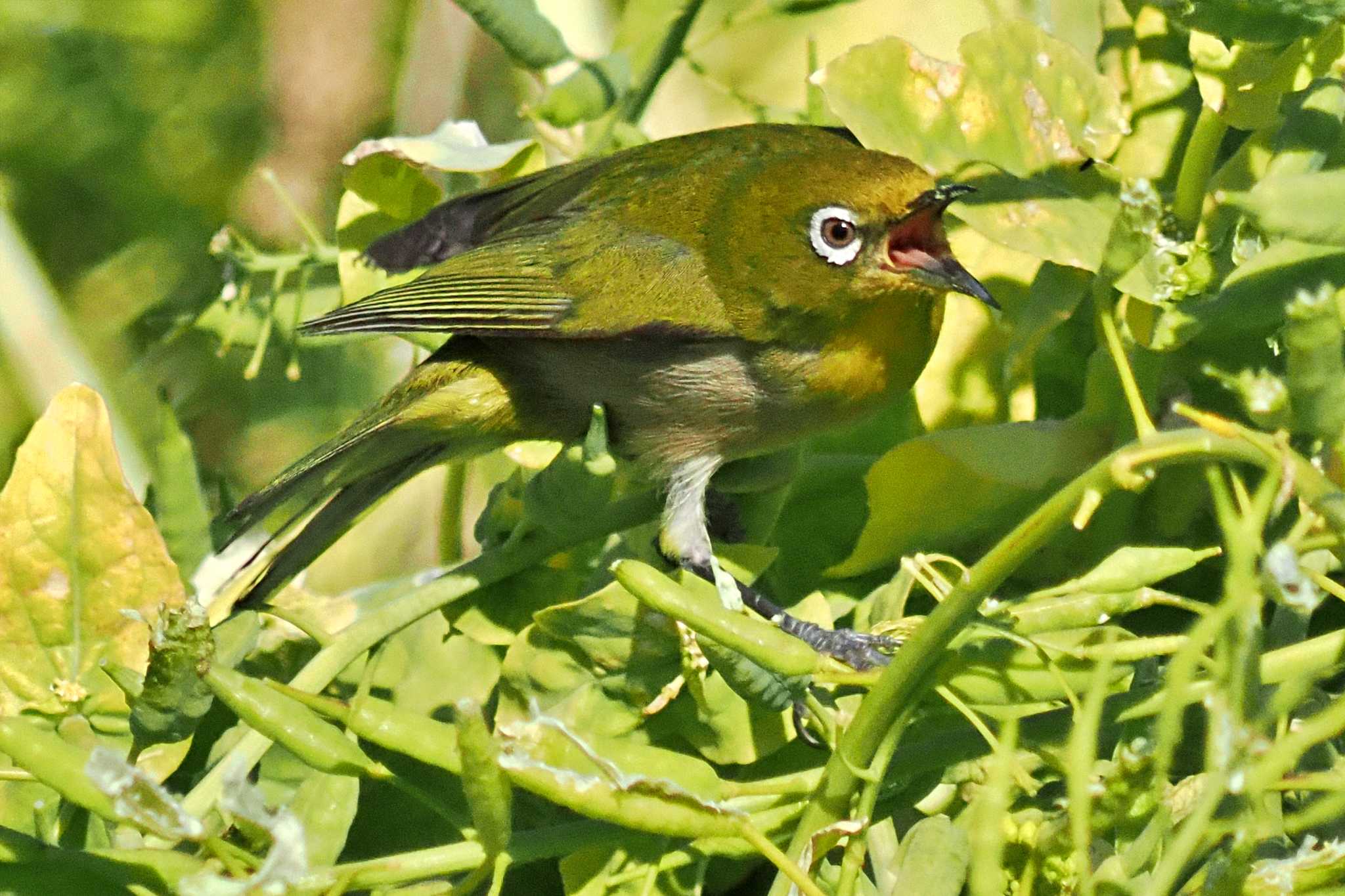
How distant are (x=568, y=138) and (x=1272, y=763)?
4.63 feet

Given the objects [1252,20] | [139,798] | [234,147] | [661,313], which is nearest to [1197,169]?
[1252,20]

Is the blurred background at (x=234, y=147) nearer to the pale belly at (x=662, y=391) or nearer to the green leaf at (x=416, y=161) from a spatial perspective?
the green leaf at (x=416, y=161)

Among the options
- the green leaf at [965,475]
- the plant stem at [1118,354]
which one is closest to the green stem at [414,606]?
the green leaf at [965,475]

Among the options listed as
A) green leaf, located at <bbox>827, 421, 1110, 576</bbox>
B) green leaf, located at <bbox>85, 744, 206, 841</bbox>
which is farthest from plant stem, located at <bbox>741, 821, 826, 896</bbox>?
green leaf, located at <bbox>827, 421, 1110, 576</bbox>

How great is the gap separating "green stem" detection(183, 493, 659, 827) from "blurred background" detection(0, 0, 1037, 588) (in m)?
0.40

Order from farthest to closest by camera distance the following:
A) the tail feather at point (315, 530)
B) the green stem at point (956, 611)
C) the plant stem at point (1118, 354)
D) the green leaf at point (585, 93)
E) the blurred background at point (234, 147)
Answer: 1. the blurred background at point (234, 147)
2. the green leaf at point (585, 93)
3. the tail feather at point (315, 530)
4. the plant stem at point (1118, 354)
5. the green stem at point (956, 611)

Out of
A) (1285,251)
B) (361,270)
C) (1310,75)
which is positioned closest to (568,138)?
(361,270)

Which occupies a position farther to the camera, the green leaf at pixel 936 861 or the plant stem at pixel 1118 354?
the plant stem at pixel 1118 354

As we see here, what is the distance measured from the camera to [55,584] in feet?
4.72

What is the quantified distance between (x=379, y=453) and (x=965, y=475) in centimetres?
86

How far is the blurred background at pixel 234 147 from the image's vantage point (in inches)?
89.4

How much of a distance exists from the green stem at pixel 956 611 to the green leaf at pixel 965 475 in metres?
0.36

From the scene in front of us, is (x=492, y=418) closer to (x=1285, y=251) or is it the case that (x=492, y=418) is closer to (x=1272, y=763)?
(x=1285, y=251)

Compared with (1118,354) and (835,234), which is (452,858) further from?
(835,234)
